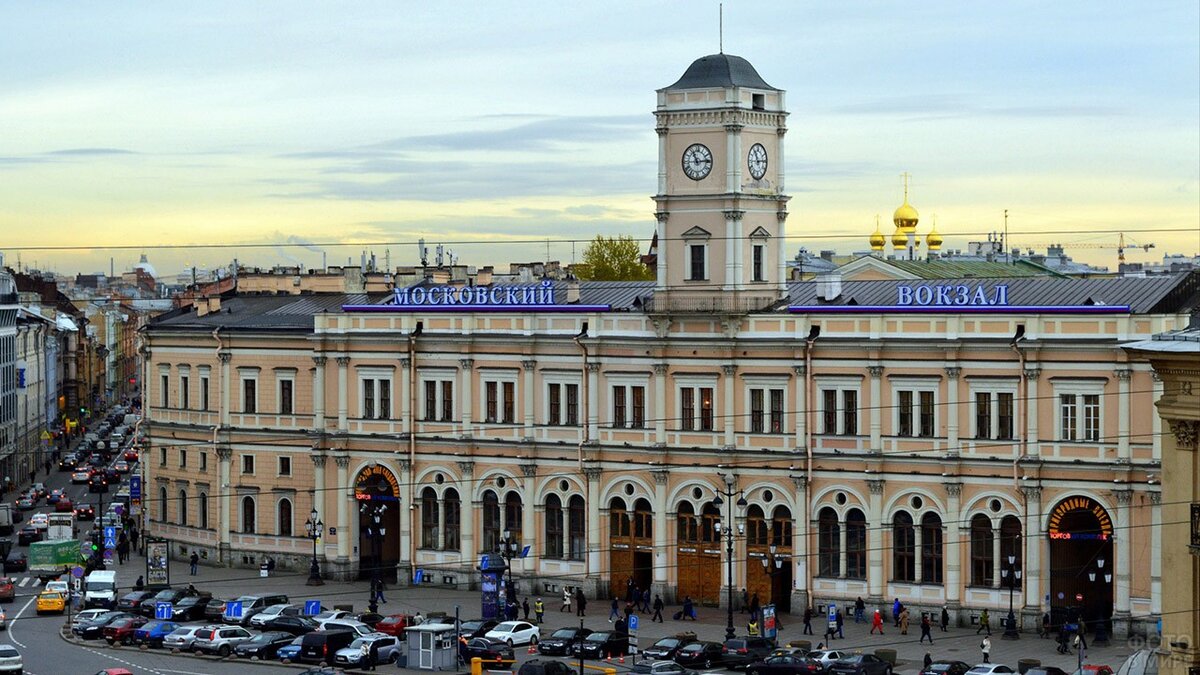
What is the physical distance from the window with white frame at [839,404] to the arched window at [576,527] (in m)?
12.6

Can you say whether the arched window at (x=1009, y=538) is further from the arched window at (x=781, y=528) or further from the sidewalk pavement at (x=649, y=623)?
the arched window at (x=781, y=528)

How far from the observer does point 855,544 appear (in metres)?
84.9

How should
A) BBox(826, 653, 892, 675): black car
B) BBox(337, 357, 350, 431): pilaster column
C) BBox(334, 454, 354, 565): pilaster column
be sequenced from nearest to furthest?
BBox(826, 653, 892, 675): black car
BBox(334, 454, 354, 565): pilaster column
BBox(337, 357, 350, 431): pilaster column

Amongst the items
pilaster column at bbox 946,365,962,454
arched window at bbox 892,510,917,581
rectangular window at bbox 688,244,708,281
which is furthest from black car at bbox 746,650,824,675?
rectangular window at bbox 688,244,708,281

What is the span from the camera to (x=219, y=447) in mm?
103000

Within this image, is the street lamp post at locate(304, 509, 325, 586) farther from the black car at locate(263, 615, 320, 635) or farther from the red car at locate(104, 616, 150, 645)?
the black car at locate(263, 615, 320, 635)

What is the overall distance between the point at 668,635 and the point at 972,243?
97.8m

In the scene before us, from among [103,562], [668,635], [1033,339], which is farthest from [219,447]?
[1033,339]

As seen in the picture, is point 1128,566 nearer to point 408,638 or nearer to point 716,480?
point 716,480

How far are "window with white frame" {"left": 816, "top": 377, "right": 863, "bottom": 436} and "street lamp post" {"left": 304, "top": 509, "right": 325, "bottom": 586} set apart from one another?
2548 centimetres

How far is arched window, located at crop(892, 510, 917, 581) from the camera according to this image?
83375mm

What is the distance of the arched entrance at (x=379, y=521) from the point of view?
9706 cm

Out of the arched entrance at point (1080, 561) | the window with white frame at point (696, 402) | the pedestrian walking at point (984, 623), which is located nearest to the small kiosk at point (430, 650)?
the window with white frame at point (696, 402)

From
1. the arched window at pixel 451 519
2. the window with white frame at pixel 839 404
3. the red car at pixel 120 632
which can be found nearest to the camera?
the red car at pixel 120 632
